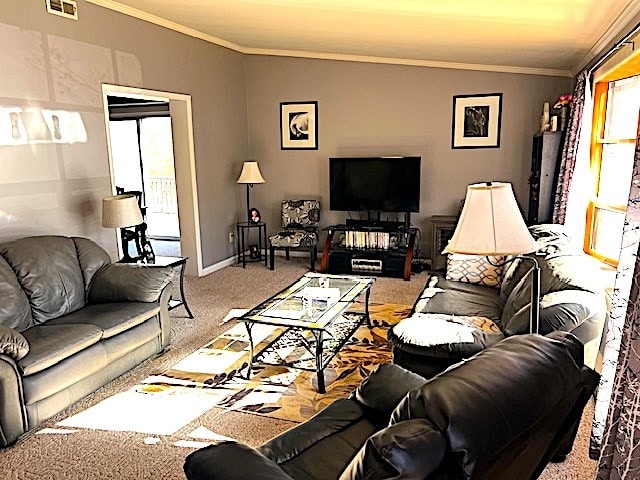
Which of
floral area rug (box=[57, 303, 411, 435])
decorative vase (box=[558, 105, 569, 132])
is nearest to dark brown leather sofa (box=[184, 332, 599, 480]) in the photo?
floral area rug (box=[57, 303, 411, 435])

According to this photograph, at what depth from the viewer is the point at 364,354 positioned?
3707mm

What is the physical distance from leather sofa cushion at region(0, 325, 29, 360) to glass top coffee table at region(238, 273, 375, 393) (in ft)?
4.12

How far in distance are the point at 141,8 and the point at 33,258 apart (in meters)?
2.65

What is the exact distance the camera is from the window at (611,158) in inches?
144

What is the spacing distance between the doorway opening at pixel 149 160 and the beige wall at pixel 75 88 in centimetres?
249

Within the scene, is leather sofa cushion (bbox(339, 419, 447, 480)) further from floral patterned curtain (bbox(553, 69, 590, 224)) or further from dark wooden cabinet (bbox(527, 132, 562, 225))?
dark wooden cabinet (bbox(527, 132, 562, 225))

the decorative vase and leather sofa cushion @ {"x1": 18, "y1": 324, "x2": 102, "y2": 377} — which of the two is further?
the decorative vase

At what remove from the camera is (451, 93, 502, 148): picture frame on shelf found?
593 cm

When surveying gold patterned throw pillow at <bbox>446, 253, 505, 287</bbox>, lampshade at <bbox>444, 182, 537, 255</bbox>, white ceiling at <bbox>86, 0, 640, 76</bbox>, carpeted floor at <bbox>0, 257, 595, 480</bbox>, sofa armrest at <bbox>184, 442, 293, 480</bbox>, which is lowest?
carpeted floor at <bbox>0, 257, 595, 480</bbox>

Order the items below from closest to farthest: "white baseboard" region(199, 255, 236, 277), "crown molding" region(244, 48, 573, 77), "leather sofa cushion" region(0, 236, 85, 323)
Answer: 1. "leather sofa cushion" region(0, 236, 85, 323)
2. "crown molding" region(244, 48, 573, 77)
3. "white baseboard" region(199, 255, 236, 277)

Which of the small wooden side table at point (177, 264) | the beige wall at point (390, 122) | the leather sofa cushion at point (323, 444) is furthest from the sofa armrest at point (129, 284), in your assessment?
the beige wall at point (390, 122)

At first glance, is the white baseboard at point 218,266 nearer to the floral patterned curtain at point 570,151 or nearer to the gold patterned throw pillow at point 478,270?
the gold patterned throw pillow at point 478,270

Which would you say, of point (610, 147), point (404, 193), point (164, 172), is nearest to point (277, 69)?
point (404, 193)

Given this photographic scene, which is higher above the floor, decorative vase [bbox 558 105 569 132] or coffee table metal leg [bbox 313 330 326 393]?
decorative vase [bbox 558 105 569 132]
